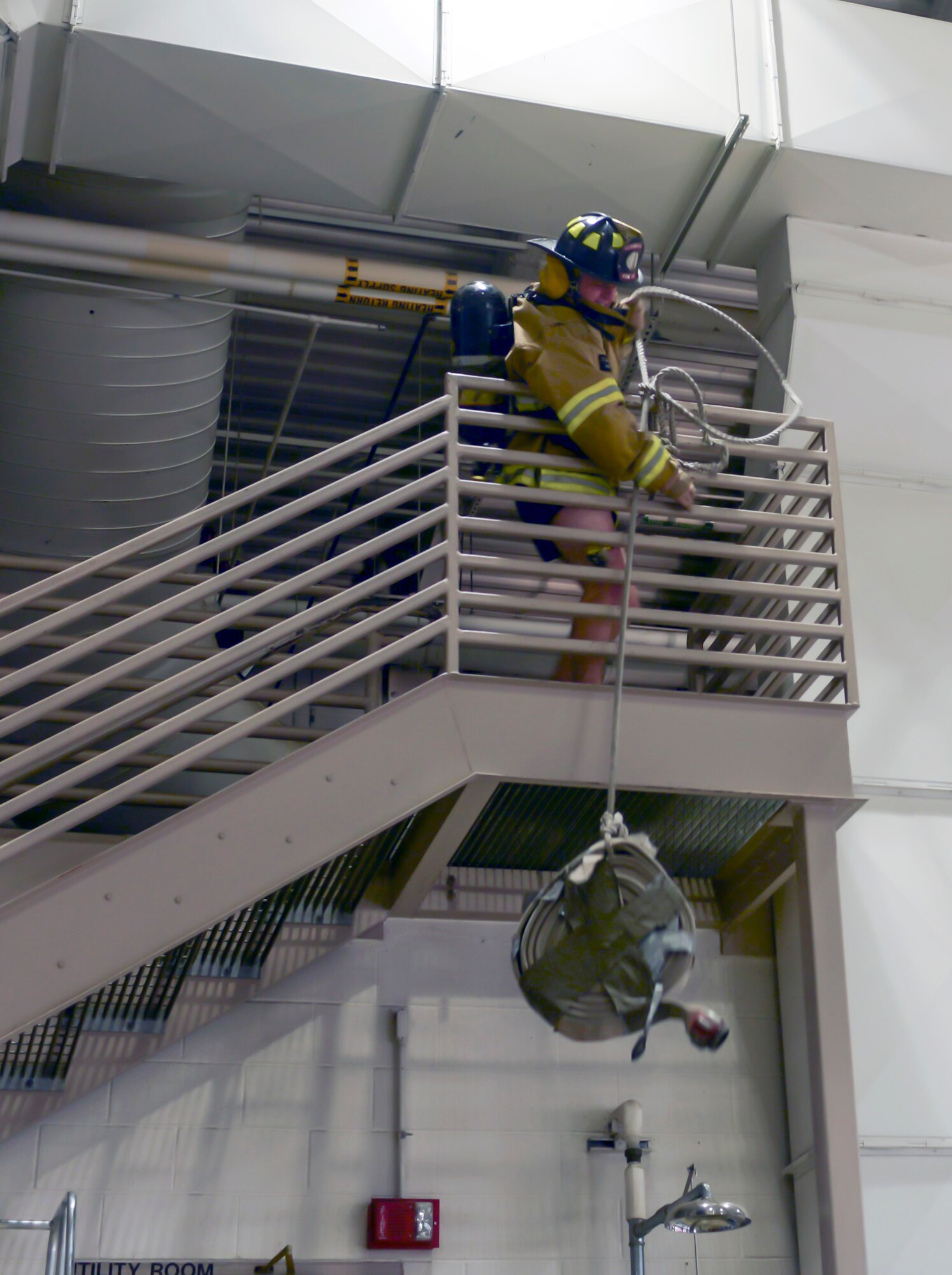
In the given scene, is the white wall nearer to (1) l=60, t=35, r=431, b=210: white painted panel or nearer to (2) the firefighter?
(2) the firefighter

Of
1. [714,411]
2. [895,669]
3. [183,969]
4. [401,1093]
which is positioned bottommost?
[401,1093]

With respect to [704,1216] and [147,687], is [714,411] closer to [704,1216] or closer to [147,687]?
[147,687]

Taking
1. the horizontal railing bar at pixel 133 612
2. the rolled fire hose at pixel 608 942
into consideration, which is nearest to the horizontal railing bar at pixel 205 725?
the horizontal railing bar at pixel 133 612

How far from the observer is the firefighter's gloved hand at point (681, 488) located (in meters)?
4.07

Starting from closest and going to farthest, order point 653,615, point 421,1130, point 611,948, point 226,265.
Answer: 1. point 611,948
2. point 653,615
3. point 421,1130
4. point 226,265

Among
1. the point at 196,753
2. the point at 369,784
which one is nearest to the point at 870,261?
the point at 369,784

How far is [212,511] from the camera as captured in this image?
374 centimetres

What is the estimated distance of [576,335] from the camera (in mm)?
4191

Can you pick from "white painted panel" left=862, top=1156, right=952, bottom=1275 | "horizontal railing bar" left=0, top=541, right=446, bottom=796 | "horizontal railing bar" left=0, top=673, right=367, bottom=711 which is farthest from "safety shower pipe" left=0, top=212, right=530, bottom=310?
"white painted panel" left=862, top=1156, right=952, bottom=1275

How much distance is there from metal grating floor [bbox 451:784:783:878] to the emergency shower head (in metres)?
1.16

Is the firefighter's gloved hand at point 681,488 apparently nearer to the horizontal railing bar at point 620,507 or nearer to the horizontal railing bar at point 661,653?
the horizontal railing bar at point 620,507

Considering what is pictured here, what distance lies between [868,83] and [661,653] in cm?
317

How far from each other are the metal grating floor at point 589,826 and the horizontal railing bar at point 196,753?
2.28 feet

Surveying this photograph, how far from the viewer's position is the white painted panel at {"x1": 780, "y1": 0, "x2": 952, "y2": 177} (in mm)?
5570
